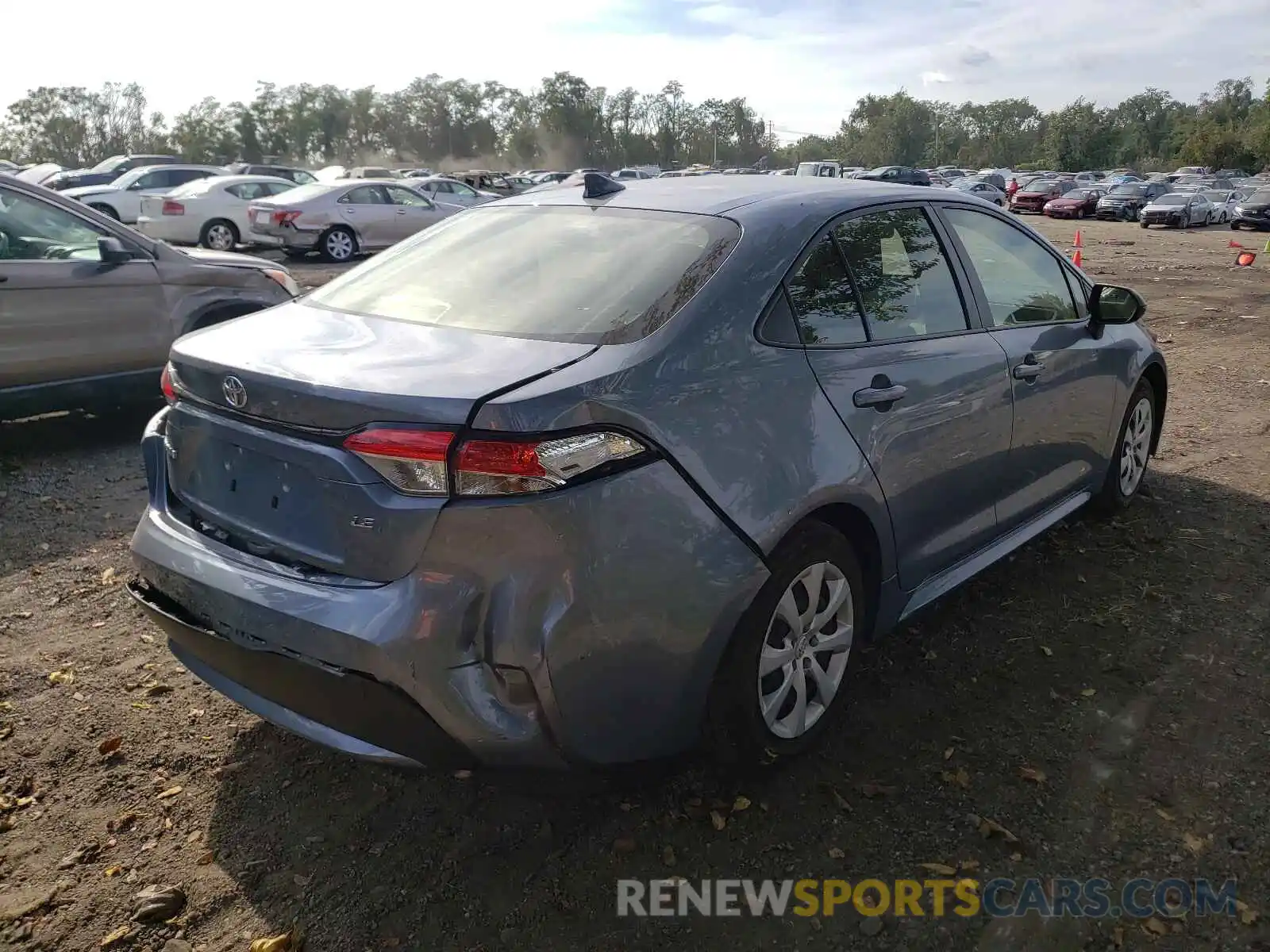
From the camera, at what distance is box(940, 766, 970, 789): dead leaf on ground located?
2.96 m

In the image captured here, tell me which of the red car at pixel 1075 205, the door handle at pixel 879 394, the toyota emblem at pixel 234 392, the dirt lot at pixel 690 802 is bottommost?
the red car at pixel 1075 205

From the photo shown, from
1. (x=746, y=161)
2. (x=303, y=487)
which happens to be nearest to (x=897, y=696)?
(x=303, y=487)

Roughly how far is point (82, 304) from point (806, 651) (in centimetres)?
529

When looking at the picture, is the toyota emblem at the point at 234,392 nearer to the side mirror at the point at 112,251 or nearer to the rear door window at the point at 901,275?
the rear door window at the point at 901,275

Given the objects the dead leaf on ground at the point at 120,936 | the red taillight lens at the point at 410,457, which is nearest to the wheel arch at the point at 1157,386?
the red taillight lens at the point at 410,457

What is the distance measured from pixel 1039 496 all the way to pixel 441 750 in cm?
285

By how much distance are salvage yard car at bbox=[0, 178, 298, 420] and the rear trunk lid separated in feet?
12.5

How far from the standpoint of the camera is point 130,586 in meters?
2.94

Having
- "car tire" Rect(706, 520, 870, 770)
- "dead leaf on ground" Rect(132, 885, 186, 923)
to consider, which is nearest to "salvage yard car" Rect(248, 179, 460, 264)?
"car tire" Rect(706, 520, 870, 770)

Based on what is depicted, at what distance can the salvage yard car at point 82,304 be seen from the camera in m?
5.89

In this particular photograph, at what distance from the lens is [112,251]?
611 centimetres

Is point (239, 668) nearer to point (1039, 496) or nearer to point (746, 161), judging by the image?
point (1039, 496)

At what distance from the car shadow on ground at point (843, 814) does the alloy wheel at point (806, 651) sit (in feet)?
0.66

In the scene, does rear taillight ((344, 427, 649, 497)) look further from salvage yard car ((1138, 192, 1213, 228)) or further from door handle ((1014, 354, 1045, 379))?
salvage yard car ((1138, 192, 1213, 228))
